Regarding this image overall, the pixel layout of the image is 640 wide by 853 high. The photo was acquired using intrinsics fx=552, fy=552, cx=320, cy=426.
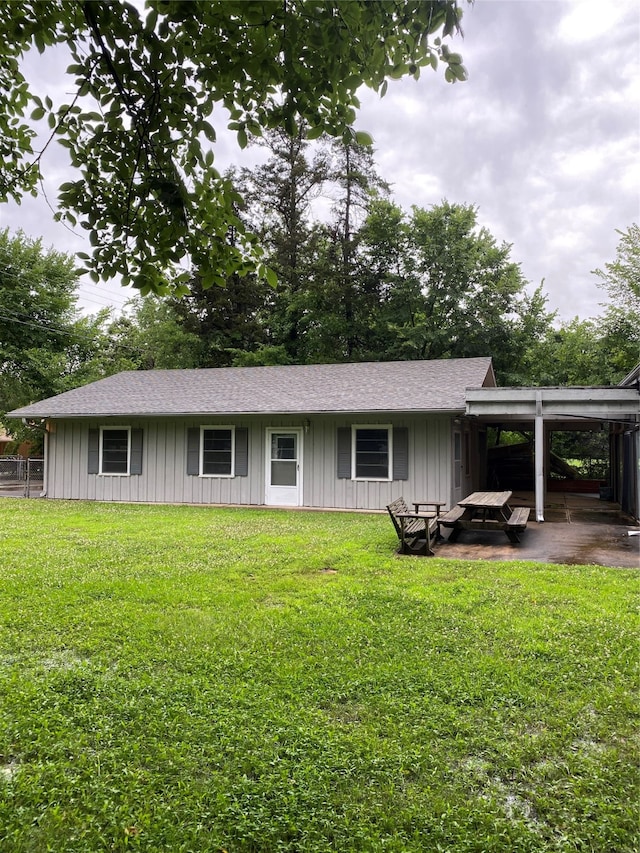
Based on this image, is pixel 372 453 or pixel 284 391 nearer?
pixel 372 453

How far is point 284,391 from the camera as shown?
14602mm

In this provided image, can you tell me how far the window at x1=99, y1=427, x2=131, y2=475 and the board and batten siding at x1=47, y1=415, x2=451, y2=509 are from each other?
19 centimetres

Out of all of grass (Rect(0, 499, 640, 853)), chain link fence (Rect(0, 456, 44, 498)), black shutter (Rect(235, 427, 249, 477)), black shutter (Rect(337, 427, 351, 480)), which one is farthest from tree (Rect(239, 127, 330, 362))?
grass (Rect(0, 499, 640, 853))

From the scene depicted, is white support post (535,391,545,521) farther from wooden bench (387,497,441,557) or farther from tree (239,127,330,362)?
tree (239,127,330,362)

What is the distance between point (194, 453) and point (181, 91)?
11779mm

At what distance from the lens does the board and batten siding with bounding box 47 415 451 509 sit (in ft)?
40.4

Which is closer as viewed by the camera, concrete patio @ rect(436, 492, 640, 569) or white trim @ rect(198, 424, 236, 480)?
concrete patio @ rect(436, 492, 640, 569)

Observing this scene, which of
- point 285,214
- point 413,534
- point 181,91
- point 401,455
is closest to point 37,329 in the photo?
point 285,214

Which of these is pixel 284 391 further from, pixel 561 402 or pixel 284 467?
pixel 561 402

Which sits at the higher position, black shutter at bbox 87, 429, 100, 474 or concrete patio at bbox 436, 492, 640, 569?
black shutter at bbox 87, 429, 100, 474

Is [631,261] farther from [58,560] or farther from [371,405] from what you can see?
[58,560]

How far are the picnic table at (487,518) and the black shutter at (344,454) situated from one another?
3777 mm

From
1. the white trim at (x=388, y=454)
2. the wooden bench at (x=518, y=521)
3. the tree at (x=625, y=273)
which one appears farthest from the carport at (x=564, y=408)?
the tree at (x=625, y=273)

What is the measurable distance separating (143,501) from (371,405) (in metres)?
6.61
